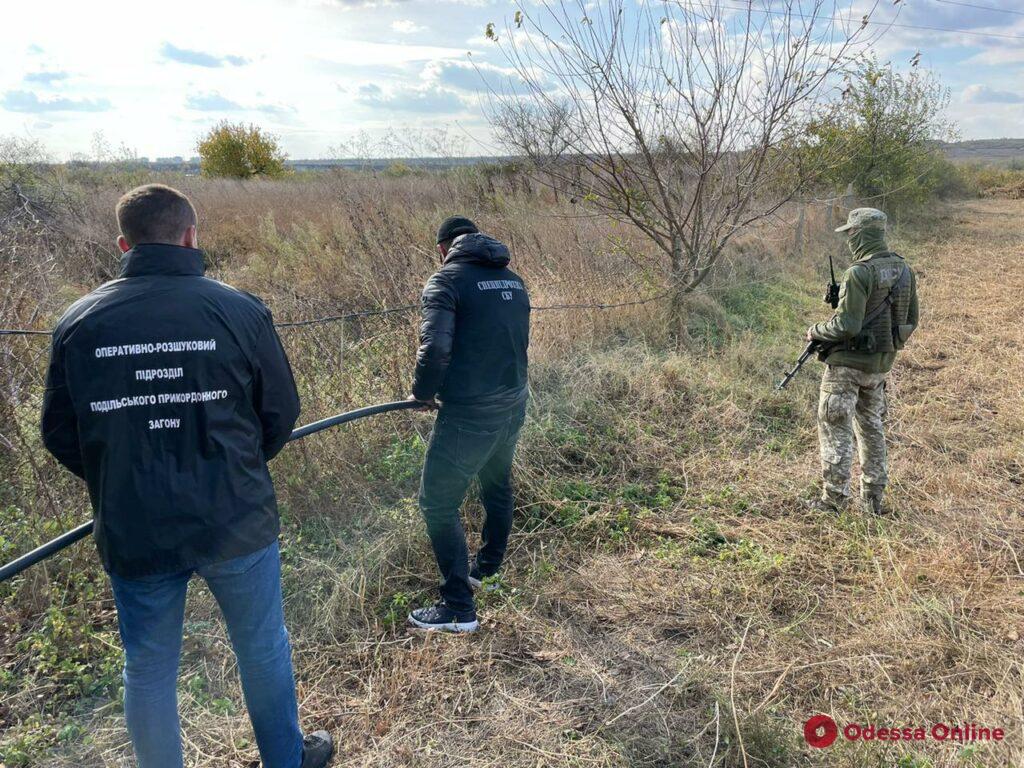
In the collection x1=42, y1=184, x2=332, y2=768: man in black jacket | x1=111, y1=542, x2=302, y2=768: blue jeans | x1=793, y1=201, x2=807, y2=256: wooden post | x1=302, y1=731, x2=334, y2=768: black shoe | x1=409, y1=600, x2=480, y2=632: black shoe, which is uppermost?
x1=793, y1=201, x2=807, y2=256: wooden post

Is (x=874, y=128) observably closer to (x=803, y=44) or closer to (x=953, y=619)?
(x=803, y=44)

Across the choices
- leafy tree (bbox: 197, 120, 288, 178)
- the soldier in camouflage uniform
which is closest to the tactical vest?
the soldier in camouflage uniform

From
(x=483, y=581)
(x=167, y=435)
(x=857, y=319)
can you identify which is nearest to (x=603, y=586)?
(x=483, y=581)

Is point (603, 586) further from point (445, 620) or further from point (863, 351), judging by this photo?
point (863, 351)

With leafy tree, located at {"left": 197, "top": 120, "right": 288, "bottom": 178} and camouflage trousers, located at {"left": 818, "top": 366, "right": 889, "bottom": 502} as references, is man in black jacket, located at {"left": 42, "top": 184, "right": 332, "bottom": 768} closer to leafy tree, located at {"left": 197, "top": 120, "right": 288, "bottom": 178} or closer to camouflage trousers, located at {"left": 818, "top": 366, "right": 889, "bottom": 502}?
camouflage trousers, located at {"left": 818, "top": 366, "right": 889, "bottom": 502}

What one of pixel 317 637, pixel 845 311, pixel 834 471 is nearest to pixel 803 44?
pixel 845 311

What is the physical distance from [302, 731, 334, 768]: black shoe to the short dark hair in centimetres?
189

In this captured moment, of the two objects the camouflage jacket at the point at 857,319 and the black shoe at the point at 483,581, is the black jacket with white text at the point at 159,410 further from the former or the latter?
the camouflage jacket at the point at 857,319

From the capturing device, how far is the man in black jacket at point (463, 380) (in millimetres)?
2758

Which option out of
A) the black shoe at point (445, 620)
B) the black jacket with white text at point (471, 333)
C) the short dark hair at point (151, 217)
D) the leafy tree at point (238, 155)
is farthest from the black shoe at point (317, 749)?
the leafy tree at point (238, 155)

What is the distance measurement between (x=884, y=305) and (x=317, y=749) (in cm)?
385

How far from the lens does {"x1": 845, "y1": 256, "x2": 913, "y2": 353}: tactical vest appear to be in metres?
3.82

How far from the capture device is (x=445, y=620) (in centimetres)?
302

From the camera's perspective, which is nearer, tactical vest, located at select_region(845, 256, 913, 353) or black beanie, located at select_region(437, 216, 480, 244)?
black beanie, located at select_region(437, 216, 480, 244)
